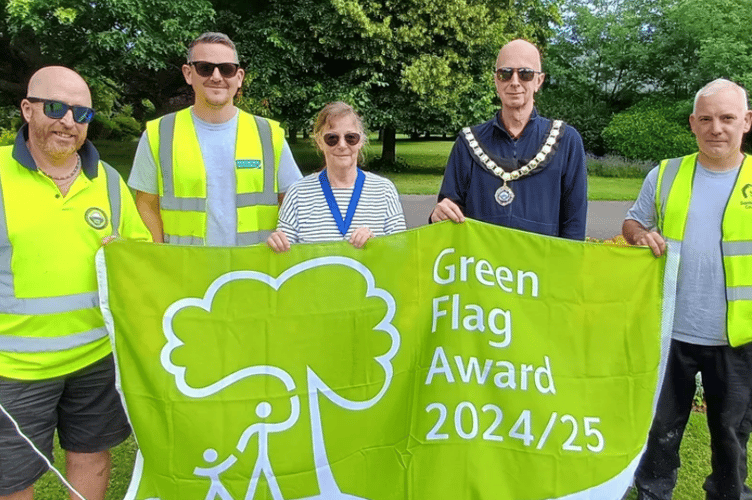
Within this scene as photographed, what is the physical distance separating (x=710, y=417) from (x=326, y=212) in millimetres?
2361

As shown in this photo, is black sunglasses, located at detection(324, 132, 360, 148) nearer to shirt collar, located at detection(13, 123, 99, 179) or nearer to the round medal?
the round medal

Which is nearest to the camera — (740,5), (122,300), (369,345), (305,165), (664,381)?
(122,300)

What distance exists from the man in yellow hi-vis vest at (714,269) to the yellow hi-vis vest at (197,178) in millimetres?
2078

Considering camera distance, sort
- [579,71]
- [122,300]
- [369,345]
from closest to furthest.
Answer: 1. [122,300]
2. [369,345]
3. [579,71]

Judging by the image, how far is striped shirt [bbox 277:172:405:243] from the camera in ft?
10.5

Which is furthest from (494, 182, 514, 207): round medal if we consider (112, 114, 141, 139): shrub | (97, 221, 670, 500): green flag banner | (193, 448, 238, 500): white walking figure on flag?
(112, 114, 141, 139): shrub

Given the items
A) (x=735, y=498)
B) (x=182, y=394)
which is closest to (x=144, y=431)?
(x=182, y=394)

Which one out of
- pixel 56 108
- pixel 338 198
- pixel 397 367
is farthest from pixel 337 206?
pixel 56 108

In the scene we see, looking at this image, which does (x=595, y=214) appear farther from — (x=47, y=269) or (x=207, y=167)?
(x=47, y=269)

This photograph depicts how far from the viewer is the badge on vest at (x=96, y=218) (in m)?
2.83

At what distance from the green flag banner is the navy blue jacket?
0.26 meters

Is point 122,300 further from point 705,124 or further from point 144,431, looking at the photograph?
point 705,124

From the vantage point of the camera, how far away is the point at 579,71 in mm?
29359

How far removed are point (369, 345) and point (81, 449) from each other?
5.01 feet
